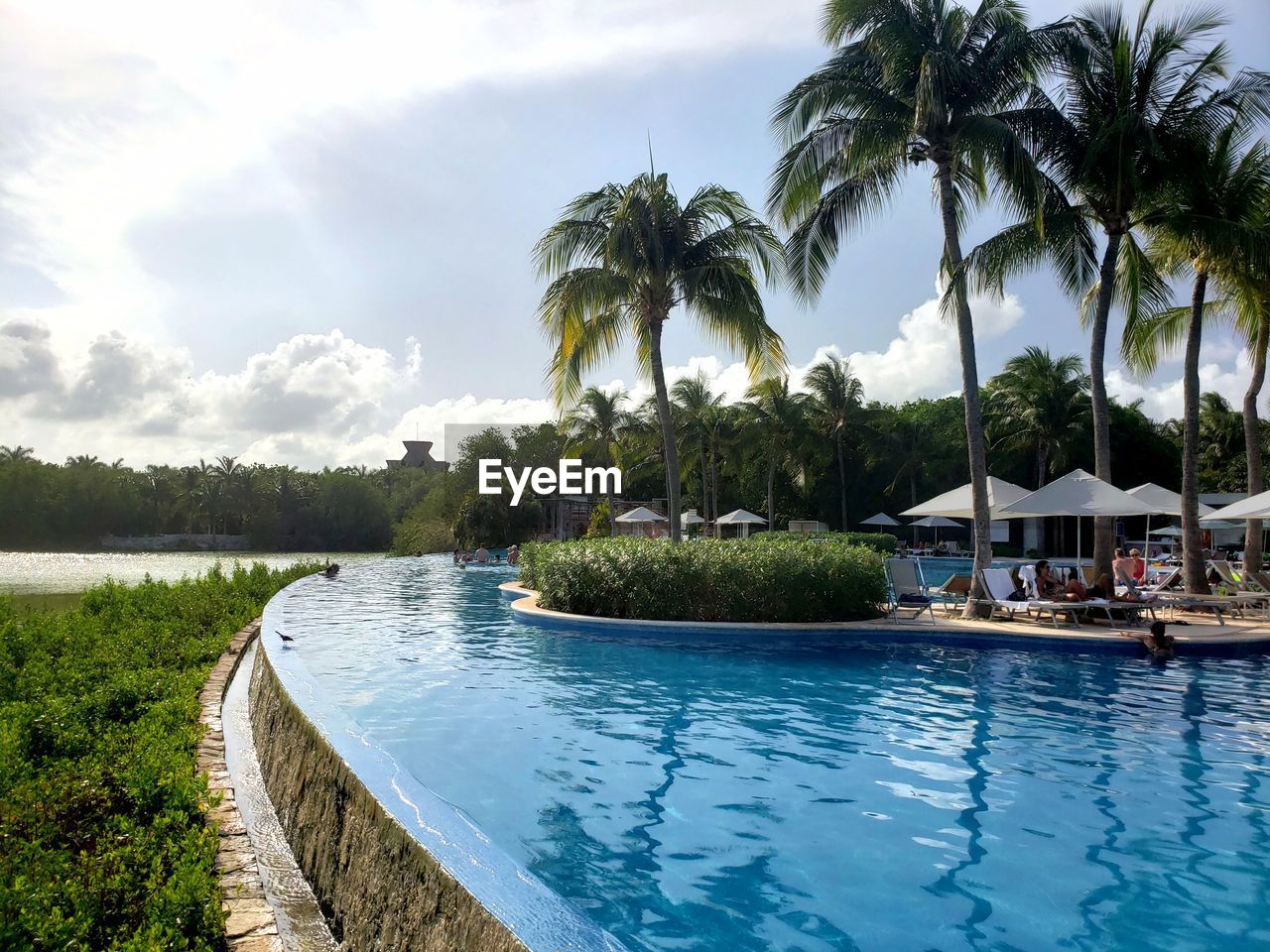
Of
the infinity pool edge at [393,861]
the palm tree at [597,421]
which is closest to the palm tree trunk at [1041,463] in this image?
the palm tree at [597,421]

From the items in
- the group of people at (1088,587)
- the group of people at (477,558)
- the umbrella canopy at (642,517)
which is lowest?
the group of people at (477,558)

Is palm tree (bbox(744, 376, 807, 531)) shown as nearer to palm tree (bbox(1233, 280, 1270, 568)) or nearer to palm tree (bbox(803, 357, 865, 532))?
palm tree (bbox(803, 357, 865, 532))

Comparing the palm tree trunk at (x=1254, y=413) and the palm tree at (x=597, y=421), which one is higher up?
the palm tree at (x=597, y=421)

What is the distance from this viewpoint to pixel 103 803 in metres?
4.44

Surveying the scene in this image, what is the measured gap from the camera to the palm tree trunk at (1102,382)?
1500 centimetres

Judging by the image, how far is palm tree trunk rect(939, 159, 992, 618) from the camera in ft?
46.3

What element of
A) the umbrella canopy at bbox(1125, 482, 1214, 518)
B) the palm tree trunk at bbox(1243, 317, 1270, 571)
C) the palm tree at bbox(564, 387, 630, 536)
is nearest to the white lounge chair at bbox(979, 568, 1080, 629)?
the umbrella canopy at bbox(1125, 482, 1214, 518)

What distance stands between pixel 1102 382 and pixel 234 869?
15614 mm

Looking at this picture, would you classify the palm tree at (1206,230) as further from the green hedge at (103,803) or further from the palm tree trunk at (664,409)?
the green hedge at (103,803)

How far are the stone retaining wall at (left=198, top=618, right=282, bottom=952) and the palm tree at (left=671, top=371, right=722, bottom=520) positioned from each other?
36331mm

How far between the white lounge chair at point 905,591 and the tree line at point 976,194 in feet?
3.84

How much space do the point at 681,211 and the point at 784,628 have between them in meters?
8.06
